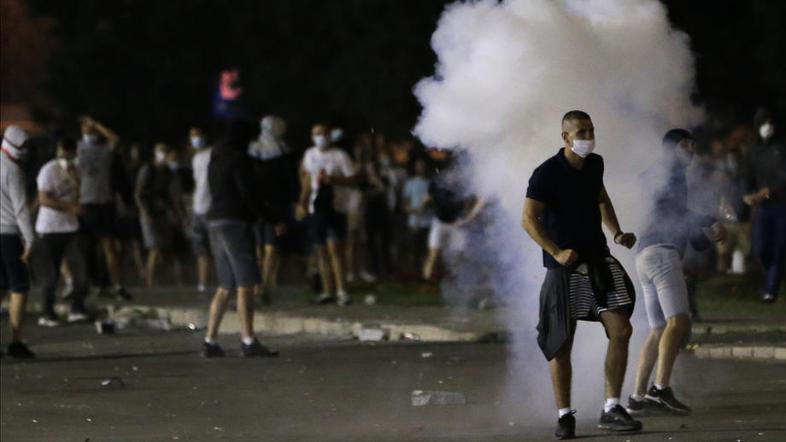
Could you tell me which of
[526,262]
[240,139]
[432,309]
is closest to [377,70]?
[432,309]

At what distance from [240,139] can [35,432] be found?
5034 millimetres

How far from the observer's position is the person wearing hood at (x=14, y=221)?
52.5 feet

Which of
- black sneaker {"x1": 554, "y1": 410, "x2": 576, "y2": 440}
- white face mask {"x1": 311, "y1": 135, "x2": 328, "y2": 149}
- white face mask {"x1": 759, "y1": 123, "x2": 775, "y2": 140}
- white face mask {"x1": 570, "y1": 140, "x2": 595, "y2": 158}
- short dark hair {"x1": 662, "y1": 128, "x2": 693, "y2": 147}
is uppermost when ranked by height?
white face mask {"x1": 759, "y1": 123, "x2": 775, "y2": 140}

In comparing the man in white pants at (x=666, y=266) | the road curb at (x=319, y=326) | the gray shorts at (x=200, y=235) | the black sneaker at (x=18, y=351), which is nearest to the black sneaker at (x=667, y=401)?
the man in white pants at (x=666, y=266)

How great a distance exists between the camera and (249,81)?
47031mm

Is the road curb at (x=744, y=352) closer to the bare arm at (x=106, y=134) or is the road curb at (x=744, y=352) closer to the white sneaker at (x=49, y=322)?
the white sneaker at (x=49, y=322)

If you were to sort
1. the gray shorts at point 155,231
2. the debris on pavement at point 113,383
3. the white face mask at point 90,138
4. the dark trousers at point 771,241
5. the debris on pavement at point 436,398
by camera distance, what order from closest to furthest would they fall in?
the debris on pavement at point 436,398
the debris on pavement at point 113,383
the dark trousers at point 771,241
the white face mask at point 90,138
the gray shorts at point 155,231

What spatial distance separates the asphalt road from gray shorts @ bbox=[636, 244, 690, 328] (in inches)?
24.2

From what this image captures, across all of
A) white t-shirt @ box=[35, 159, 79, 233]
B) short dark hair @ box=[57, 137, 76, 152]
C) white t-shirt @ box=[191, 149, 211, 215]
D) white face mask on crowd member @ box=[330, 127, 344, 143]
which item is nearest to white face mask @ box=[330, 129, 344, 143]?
white face mask on crowd member @ box=[330, 127, 344, 143]

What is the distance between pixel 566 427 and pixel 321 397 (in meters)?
2.89

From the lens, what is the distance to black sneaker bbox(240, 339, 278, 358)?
1616 centimetres

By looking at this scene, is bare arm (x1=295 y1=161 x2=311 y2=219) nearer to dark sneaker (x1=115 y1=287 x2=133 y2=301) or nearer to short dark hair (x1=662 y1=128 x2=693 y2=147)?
dark sneaker (x1=115 y1=287 x2=133 y2=301)

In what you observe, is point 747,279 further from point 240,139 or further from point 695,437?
point 695,437

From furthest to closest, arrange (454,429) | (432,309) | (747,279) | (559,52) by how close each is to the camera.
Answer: (747,279) < (432,309) < (559,52) < (454,429)
